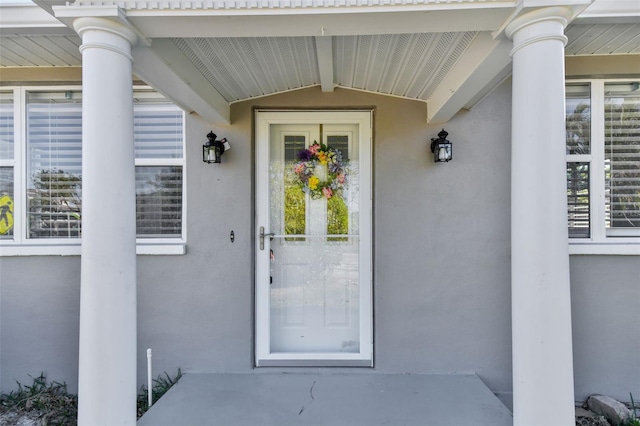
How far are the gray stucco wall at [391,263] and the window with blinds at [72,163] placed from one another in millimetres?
195

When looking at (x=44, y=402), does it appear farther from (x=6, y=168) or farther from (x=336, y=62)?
(x=336, y=62)

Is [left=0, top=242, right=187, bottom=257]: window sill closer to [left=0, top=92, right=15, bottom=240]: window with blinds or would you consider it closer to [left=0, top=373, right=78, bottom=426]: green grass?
[left=0, top=92, right=15, bottom=240]: window with blinds

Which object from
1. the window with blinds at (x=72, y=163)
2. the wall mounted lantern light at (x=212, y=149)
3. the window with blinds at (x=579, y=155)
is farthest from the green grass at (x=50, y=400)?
the window with blinds at (x=579, y=155)

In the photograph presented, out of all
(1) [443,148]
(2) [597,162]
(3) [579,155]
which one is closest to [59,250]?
(1) [443,148]

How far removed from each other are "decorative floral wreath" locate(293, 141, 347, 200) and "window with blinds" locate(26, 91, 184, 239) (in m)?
1.02

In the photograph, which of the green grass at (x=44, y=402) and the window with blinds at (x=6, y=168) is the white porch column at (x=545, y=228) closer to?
the green grass at (x=44, y=402)

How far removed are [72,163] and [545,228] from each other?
3399 mm

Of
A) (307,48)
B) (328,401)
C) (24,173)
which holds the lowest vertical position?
(328,401)

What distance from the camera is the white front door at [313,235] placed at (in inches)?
112

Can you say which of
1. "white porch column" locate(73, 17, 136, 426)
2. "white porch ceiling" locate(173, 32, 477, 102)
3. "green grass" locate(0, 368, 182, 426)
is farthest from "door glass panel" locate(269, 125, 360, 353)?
"white porch column" locate(73, 17, 136, 426)

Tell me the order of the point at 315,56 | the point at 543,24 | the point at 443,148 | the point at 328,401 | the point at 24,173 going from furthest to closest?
the point at 24,173
the point at 443,148
the point at 328,401
the point at 315,56
the point at 543,24

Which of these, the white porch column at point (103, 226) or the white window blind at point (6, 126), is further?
the white window blind at point (6, 126)

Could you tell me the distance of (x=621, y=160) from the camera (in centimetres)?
274

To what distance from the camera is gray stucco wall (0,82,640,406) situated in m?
2.73
